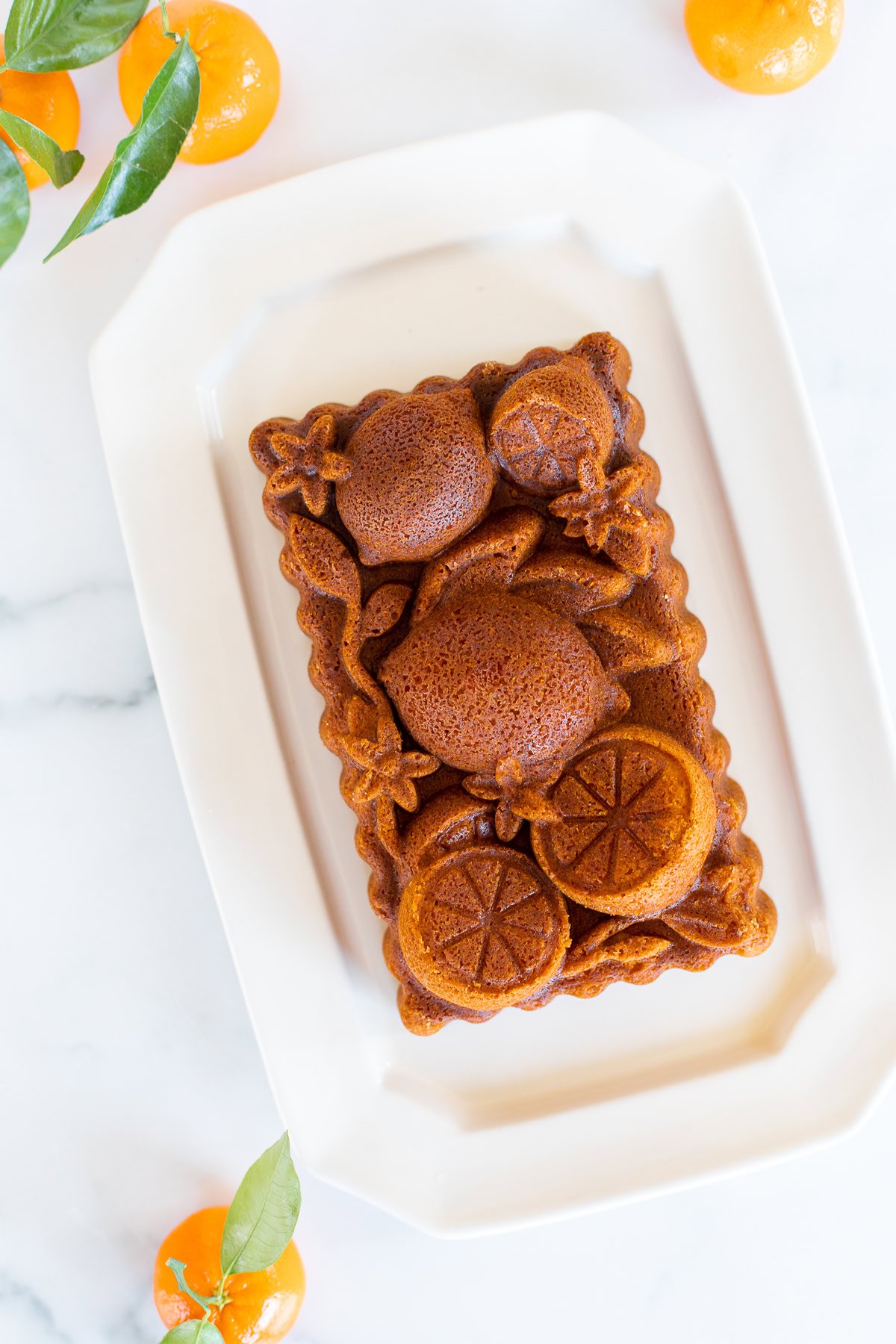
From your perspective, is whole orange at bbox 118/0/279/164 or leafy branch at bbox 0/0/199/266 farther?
whole orange at bbox 118/0/279/164

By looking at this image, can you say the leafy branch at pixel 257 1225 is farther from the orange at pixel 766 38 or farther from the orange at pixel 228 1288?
the orange at pixel 766 38

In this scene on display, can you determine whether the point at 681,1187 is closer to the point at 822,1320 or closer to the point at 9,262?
the point at 822,1320

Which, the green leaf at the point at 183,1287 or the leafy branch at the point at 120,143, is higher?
the leafy branch at the point at 120,143

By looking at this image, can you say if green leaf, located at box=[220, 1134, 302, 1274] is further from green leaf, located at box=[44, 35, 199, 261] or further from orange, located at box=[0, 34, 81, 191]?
orange, located at box=[0, 34, 81, 191]

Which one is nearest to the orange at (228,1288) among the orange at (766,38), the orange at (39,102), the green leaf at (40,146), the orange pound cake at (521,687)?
the orange pound cake at (521,687)

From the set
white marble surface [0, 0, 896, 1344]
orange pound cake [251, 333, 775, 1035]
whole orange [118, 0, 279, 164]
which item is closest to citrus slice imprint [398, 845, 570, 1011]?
orange pound cake [251, 333, 775, 1035]

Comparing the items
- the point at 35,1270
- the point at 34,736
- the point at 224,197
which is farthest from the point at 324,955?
the point at 224,197
